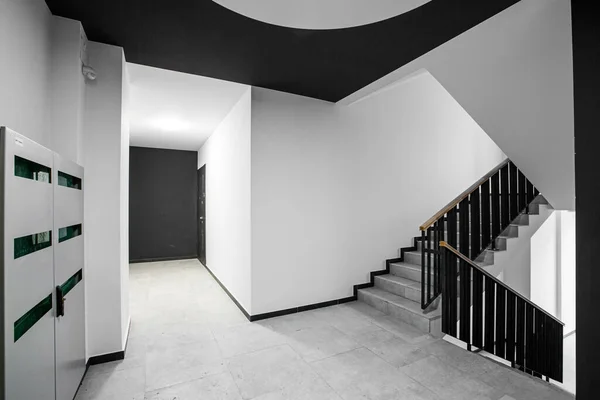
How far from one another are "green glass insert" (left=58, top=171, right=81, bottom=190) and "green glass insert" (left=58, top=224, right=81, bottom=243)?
0.29 meters

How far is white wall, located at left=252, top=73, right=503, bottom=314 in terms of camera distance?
3.83m

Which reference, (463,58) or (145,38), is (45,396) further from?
(463,58)

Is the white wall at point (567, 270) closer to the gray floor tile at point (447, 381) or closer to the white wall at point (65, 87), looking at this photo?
the gray floor tile at point (447, 381)

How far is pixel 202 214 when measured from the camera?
23.8 feet

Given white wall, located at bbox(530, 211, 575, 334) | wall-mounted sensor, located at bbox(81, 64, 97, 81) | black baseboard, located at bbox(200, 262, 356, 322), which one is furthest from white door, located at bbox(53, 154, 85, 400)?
white wall, located at bbox(530, 211, 575, 334)

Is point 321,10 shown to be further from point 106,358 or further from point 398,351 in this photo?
point 106,358

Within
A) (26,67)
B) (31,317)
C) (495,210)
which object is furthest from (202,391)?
(495,210)

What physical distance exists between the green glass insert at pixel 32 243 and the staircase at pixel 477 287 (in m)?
3.40

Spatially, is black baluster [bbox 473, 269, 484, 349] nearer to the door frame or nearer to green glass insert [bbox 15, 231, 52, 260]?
green glass insert [bbox 15, 231, 52, 260]

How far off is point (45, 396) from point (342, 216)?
11.5ft

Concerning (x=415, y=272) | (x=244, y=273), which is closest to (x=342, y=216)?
(x=415, y=272)

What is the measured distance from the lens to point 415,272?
13.9ft

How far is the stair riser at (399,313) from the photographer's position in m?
3.36

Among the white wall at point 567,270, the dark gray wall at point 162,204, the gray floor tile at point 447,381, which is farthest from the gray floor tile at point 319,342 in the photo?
the white wall at point 567,270
